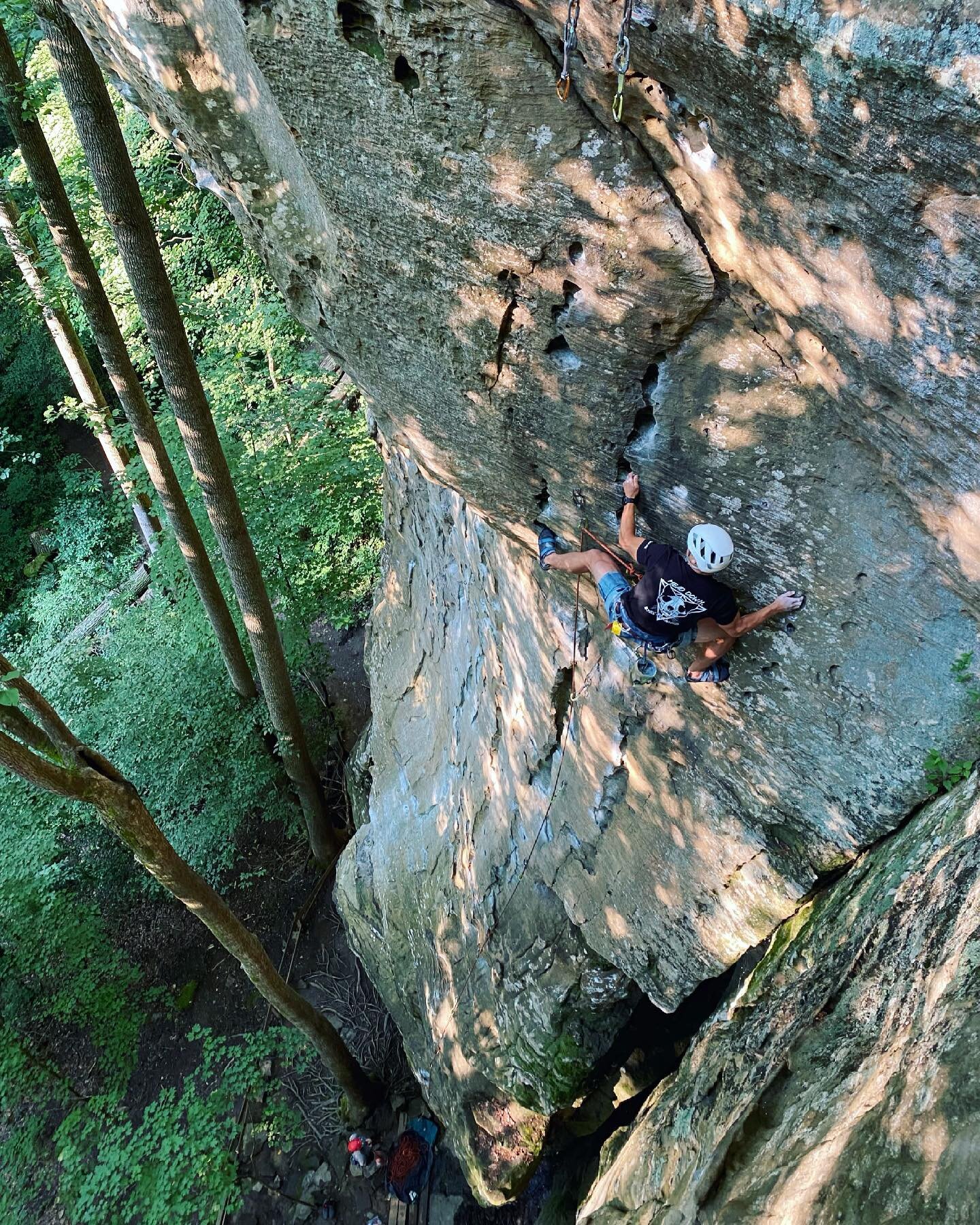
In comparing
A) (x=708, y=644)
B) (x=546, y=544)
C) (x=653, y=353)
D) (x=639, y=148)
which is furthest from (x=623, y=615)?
(x=639, y=148)

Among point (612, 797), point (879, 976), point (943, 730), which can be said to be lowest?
point (879, 976)

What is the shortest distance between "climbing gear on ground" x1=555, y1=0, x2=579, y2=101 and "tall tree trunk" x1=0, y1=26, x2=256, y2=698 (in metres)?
6.11

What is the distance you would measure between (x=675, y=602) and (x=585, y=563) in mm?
947

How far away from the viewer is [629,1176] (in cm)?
409

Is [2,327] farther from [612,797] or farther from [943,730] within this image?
[943,730]

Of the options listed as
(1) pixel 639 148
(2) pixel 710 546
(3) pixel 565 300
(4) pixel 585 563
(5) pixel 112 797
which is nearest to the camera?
(1) pixel 639 148

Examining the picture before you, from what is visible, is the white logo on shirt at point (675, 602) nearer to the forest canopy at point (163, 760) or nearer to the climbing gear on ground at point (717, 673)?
the climbing gear on ground at point (717, 673)

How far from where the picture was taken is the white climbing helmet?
314cm

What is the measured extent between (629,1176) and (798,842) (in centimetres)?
205

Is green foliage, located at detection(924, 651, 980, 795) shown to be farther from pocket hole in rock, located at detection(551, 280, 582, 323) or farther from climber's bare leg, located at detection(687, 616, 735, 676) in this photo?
pocket hole in rock, located at detection(551, 280, 582, 323)

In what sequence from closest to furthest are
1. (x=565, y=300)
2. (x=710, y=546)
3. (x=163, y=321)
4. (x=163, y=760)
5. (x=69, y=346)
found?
(x=710, y=546) < (x=565, y=300) < (x=163, y=321) < (x=163, y=760) < (x=69, y=346)

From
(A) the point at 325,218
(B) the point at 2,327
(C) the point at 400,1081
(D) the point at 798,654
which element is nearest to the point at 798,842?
(D) the point at 798,654

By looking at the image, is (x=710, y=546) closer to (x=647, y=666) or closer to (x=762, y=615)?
(x=762, y=615)

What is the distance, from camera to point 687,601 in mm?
3330
